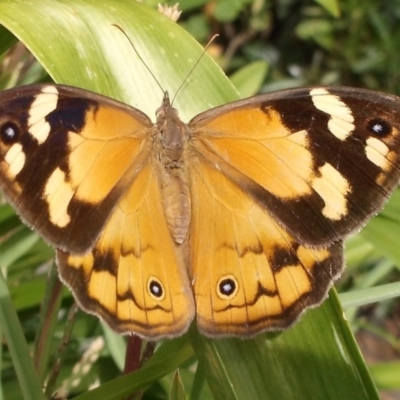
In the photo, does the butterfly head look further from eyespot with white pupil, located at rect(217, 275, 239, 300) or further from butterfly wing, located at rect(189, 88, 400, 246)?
eyespot with white pupil, located at rect(217, 275, 239, 300)

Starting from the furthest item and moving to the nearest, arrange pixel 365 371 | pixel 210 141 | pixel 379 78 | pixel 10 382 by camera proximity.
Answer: pixel 379 78 < pixel 10 382 < pixel 210 141 < pixel 365 371

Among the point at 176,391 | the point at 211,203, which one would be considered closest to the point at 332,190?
the point at 211,203

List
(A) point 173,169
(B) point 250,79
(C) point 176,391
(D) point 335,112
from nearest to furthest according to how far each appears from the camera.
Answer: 1. (C) point 176,391
2. (D) point 335,112
3. (A) point 173,169
4. (B) point 250,79

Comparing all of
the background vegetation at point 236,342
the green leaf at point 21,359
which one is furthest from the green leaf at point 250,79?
the green leaf at point 21,359

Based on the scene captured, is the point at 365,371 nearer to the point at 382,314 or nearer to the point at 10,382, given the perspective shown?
the point at 10,382

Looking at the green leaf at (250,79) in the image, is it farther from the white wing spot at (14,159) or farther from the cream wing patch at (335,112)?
the white wing spot at (14,159)

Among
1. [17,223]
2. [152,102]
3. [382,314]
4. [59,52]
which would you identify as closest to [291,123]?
[152,102]

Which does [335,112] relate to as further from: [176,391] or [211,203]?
[176,391]
